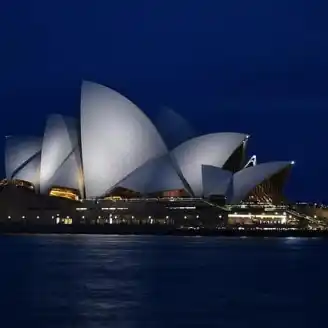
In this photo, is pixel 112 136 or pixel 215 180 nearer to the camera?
pixel 112 136

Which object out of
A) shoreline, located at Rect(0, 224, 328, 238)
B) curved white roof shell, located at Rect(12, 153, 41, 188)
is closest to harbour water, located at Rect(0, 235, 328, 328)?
curved white roof shell, located at Rect(12, 153, 41, 188)

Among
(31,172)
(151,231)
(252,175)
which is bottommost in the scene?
(151,231)

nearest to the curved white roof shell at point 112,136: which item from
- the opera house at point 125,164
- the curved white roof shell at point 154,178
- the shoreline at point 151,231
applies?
the opera house at point 125,164

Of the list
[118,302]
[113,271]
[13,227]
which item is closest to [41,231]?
[13,227]

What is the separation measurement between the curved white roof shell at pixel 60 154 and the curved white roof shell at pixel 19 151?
126 cm

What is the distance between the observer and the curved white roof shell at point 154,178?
5684 cm

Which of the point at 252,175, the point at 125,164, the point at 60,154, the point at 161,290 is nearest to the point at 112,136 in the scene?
the point at 125,164

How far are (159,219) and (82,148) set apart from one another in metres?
11.2

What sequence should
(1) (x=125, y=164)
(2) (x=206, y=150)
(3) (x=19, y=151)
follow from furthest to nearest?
(3) (x=19, y=151) < (2) (x=206, y=150) < (1) (x=125, y=164)

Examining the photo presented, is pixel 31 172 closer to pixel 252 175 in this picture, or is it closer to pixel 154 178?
pixel 154 178

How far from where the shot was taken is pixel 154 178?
5881 cm

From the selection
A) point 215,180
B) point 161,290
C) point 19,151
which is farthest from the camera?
point 19,151

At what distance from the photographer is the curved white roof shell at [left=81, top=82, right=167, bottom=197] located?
5353cm

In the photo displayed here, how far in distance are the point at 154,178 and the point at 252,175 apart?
573 cm
